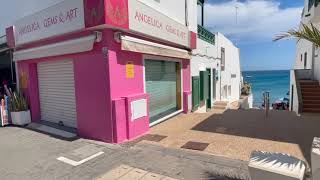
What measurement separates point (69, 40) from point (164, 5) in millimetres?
4480

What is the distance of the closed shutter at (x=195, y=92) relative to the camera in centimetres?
1256

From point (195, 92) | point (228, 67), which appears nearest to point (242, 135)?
point (195, 92)

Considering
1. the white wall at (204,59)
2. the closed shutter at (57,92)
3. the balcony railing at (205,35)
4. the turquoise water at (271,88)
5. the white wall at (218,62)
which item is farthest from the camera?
the turquoise water at (271,88)

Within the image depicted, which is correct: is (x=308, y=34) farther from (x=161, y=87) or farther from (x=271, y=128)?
(x=161, y=87)

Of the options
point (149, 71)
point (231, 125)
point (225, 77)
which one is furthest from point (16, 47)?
point (225, 77)

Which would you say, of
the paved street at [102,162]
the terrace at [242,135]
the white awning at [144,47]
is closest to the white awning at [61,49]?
the white awning at [144,47]

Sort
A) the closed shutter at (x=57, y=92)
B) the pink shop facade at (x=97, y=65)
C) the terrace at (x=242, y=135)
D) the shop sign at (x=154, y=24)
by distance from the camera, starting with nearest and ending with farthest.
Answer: the terrace at (x=242, y=135), the pink shop facade at (x=97, y=65), the shop sign at (x=154, y=24), the closed shutter at (x=57, y=92)

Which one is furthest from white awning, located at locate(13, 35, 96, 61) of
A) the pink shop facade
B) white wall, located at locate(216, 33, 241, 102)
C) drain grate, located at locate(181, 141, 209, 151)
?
white wall, located at locate(216, 33, 241, 102)

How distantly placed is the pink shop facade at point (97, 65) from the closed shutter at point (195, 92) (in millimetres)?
2455

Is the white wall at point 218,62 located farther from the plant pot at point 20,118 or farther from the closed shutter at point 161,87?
the plant pot at point 20,118

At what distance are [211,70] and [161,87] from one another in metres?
7.96

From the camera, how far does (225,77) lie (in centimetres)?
2156

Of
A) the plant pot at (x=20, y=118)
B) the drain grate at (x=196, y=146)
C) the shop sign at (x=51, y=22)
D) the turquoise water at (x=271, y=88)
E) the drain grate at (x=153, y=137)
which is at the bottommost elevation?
the turquoise water at (x=271, y=88)

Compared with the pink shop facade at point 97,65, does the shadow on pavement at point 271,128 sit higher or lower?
lower
